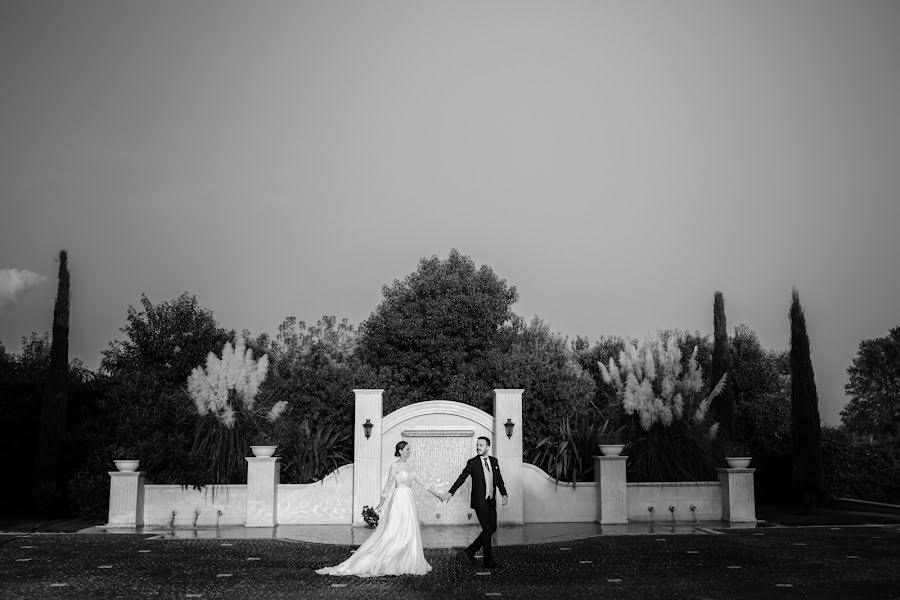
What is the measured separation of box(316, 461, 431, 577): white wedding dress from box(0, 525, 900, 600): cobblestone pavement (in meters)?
0.18

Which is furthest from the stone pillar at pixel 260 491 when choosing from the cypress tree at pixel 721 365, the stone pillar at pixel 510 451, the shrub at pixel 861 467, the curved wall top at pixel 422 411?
the shrub at pixel 861 467

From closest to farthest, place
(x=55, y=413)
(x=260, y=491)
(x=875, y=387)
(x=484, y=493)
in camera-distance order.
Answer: (x=484, y=493) → (x=260, y=491) → (x=55, y=413) → (x=875, y=387)

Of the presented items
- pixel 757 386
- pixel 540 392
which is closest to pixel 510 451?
pixel 540 392

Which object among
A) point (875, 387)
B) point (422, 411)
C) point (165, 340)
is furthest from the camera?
point (875, 387)

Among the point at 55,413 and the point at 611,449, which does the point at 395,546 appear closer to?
the point at 611,449

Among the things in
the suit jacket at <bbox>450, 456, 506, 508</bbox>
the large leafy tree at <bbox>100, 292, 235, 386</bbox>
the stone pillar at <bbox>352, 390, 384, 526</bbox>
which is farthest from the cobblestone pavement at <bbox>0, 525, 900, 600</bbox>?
the large leafy tree at <bbox>100, 292, 235, 386</bbox>

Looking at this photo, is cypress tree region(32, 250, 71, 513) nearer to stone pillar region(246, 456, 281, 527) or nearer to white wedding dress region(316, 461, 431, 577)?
stone pillar region(246, 456, 281, 527)

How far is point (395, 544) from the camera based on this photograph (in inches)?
428

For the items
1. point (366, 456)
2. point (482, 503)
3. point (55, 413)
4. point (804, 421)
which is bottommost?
point (482, 503)

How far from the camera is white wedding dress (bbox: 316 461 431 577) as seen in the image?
10.7 m

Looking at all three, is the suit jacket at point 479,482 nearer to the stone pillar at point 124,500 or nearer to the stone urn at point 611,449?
the stone urn at point 611,449

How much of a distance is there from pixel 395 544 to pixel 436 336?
59.3ft

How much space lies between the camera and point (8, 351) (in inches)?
1095

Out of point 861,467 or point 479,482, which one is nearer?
point 479,482
